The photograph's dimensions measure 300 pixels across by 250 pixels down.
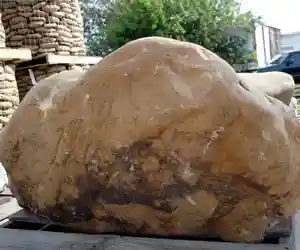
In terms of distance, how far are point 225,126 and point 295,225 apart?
1.85ft

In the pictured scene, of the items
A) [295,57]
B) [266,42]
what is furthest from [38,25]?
[266,42]

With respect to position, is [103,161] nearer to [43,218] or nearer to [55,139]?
[55,139]

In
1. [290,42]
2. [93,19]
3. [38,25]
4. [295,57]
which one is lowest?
[290,42]

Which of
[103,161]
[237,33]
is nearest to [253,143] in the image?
[103,161]

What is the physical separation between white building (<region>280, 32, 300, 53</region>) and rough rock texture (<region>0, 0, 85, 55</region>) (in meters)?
21.6

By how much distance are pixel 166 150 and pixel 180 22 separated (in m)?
14.6

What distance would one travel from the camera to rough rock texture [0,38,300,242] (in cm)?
144

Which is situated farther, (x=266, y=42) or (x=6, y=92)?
(x=266, y=42)

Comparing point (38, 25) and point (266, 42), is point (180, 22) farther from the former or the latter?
point (38, 25)

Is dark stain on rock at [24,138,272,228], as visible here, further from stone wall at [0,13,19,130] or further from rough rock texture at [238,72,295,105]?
stone wall at [0,13,19,130]

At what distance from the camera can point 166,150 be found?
1.45m

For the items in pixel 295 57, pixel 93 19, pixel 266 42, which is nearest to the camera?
pixel 295 57

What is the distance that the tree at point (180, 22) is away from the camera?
15.2 m

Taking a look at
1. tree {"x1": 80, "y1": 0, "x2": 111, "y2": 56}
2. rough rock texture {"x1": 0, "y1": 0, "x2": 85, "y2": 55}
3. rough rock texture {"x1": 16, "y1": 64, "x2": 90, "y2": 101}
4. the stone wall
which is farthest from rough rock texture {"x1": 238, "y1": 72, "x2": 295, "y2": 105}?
tree {"x1": 80, "y1": 0, "x2": 111, "y2": 56}
